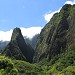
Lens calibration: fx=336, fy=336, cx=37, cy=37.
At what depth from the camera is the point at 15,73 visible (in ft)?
184

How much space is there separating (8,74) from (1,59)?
5.14 meters

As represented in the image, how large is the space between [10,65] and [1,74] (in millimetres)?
4836

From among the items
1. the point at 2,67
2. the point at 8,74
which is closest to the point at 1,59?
the point at 2,67

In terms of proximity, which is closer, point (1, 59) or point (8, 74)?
point (8, 74)

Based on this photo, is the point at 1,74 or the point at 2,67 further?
the point at 2,67

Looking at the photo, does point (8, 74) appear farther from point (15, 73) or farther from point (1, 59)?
point (1, 59)

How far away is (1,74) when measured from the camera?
177 ft

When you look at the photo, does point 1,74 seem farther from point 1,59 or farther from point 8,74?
point 1,59

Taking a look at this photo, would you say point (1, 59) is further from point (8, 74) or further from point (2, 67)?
point (8, 74)

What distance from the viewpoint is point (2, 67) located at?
58594 mm

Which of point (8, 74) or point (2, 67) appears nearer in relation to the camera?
point (8, 74)

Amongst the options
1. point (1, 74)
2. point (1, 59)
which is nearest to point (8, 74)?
point (1, 74)

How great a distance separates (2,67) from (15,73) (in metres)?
3.66

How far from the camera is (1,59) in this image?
2336 inches
